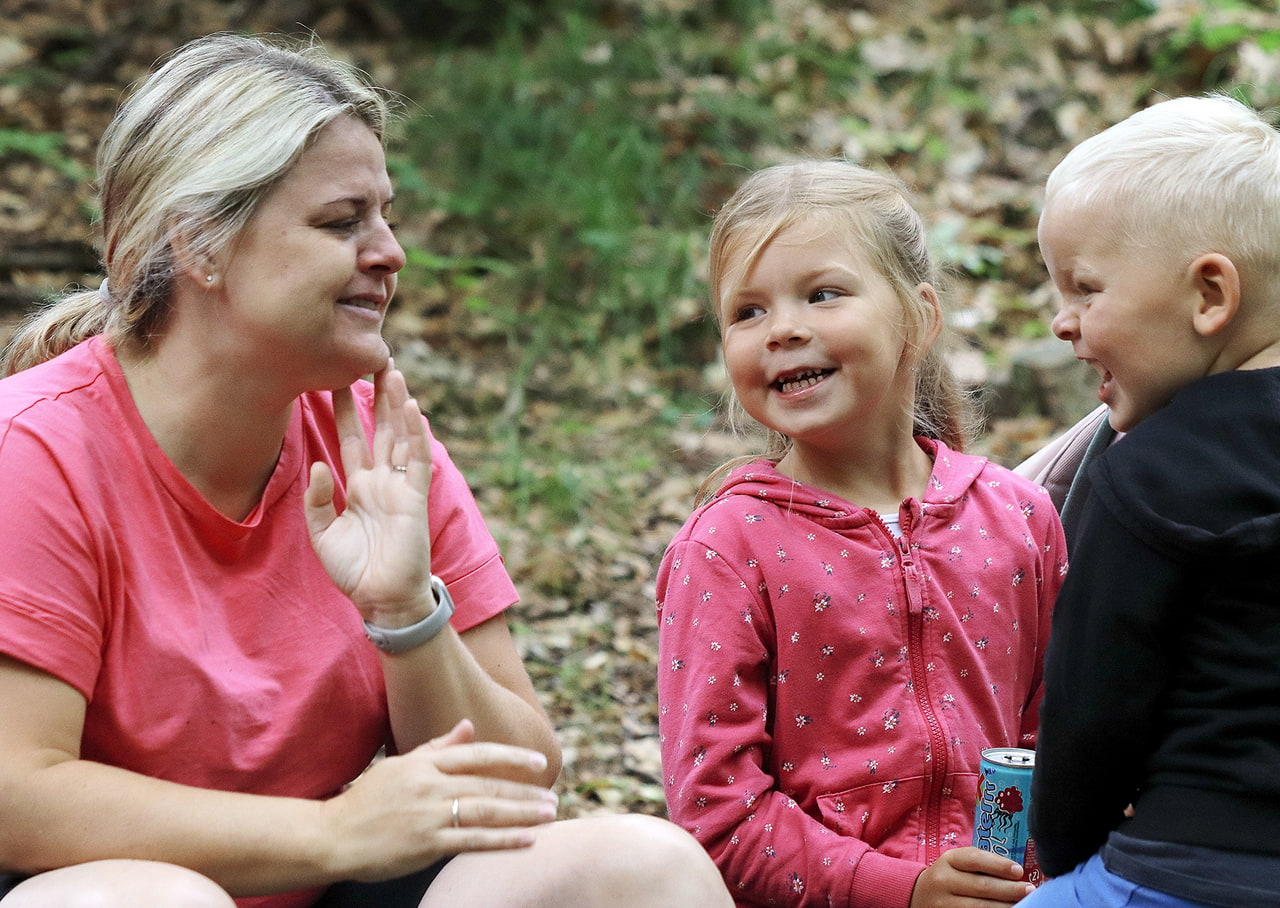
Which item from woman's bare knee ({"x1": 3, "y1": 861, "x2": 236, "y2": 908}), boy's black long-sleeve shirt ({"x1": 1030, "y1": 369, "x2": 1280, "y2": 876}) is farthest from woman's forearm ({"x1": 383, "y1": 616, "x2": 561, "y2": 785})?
boy's black long-sleeve shirt ({"x1": 1030, "y1": 369, "x2": 1280, "y2": 876})

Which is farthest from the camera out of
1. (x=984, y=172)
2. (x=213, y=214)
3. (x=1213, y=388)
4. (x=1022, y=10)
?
(x=1022, y=10)

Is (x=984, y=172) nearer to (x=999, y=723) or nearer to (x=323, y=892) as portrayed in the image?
(x=999, y=723)

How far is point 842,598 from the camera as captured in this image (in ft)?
7.18

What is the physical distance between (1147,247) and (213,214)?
1.36 metres

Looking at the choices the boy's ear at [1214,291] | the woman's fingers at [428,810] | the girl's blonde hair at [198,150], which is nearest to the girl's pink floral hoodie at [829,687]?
the woman's fingers at [428,810]

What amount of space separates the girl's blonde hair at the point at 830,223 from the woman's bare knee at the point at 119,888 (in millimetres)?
1177

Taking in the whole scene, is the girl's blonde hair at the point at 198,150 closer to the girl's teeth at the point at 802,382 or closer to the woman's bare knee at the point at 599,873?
the girl's teeth at the point at 802,382

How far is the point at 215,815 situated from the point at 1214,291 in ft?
5.02

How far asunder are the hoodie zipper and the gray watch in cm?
77

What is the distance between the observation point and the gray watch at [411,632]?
6.51ft

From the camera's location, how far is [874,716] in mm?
2160

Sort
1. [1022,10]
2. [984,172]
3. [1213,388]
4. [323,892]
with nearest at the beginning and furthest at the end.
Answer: [1213,388], [323,892], [984,172], [1022,10]

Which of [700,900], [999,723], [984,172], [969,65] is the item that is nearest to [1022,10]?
[969,65]

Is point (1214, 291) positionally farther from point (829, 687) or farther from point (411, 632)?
point (411, 632)
